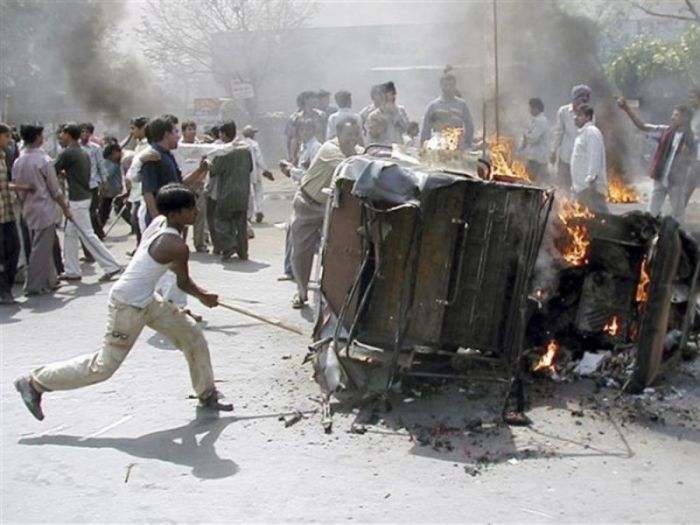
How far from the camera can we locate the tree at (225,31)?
106ft

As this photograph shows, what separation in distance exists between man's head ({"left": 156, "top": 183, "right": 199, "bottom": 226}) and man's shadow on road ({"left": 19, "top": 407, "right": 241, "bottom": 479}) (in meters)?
1.18

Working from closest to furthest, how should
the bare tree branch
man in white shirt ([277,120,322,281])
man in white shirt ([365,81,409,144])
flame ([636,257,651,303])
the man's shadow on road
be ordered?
1. the man's shadow on road
2. flame ([636,257,651,303])
3. man in white shirt ([277,120,322,281])
4. man in white shirt ([365,81,409,144])
5. the bare tree branch

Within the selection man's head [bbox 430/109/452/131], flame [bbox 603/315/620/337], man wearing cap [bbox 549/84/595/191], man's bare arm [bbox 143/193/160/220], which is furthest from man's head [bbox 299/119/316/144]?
flame [bbox 603/315/620/337]

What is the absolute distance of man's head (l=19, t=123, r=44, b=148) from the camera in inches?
346

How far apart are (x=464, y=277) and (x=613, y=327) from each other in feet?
4.16

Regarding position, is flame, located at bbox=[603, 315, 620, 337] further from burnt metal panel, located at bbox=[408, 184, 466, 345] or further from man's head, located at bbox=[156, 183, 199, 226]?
man's head, located at bbox=[156, 183, 199, 226]

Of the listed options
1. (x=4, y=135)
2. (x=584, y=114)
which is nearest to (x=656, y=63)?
(x=584, y=114)

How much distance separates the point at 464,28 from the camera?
22.2m

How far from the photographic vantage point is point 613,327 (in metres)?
5.95

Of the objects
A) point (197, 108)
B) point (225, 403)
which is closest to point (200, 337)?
point (225, 403)

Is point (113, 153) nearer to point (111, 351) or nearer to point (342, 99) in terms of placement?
point (342, 99)

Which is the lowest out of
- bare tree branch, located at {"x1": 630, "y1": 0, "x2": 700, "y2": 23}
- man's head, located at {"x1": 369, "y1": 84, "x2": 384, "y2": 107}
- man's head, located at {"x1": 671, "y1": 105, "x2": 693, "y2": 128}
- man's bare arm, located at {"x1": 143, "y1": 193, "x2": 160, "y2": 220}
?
man's bare arm, located at {"x1": 143, "y1": 193, "x2": 160, "y2": 220}

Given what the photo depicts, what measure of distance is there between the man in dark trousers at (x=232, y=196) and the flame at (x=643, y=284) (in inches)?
233

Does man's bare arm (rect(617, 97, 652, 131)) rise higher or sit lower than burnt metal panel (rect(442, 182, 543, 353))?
higher
